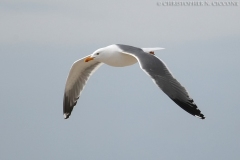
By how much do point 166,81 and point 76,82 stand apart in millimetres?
3086

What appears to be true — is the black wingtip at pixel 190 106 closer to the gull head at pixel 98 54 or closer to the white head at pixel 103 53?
the white head at pixel 103 53

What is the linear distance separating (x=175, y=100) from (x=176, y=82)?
331 millimetres

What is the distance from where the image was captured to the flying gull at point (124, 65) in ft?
26.9

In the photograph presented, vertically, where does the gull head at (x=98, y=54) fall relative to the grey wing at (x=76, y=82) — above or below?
above

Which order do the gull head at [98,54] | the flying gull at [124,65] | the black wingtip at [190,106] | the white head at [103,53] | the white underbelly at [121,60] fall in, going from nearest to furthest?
the black wingtip at [190,106] → the flying gull at [124,65] → the white underbelly at [121,60] → the white head at [103,53] → the gull head at [98,54]

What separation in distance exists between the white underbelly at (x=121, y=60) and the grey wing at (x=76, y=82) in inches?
55.9

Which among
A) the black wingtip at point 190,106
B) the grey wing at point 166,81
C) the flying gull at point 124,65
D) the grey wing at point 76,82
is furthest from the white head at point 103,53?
the black wingtip at point 190,106

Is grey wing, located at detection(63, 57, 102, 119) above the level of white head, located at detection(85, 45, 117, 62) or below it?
below

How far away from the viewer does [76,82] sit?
1124 centimetres

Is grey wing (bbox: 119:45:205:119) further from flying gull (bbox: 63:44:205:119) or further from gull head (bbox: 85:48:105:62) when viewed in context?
gull head (bbox: 85:48:105:62)

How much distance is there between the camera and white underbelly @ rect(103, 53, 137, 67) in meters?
9.67

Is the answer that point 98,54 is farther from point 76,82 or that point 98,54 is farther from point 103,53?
point 76,82

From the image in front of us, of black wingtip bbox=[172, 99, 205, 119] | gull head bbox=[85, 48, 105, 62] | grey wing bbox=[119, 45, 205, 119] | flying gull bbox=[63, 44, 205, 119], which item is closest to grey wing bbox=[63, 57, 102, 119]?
flying gull bbox=[63, 44, 205, 119]

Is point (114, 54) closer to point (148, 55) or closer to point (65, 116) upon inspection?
point (148, 55)
